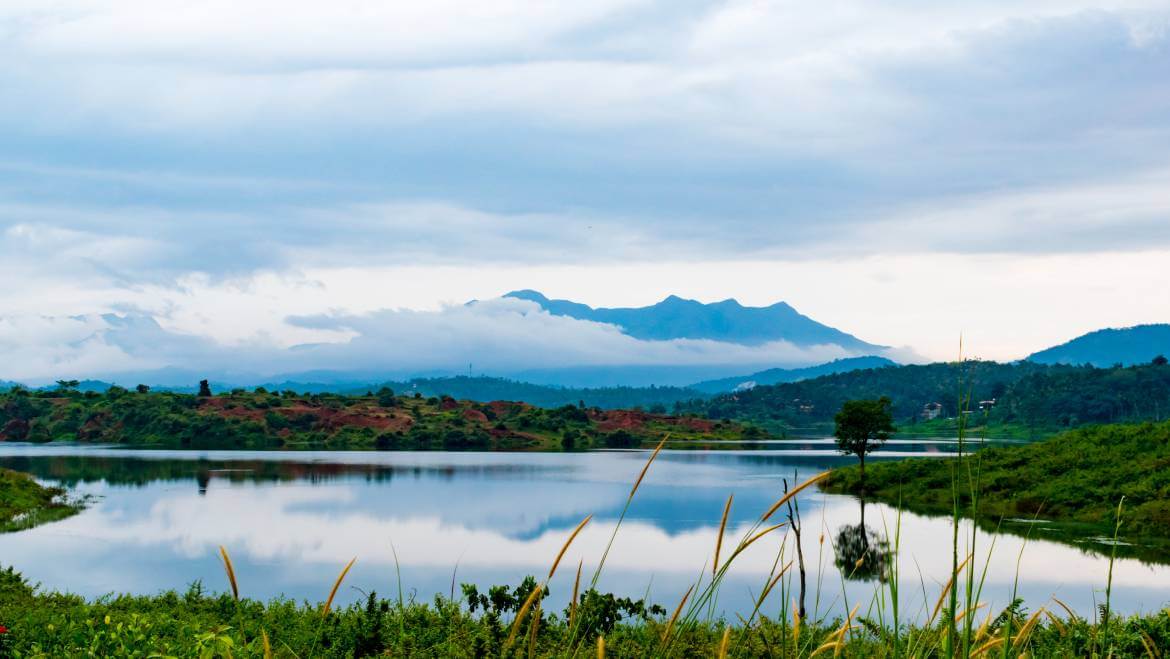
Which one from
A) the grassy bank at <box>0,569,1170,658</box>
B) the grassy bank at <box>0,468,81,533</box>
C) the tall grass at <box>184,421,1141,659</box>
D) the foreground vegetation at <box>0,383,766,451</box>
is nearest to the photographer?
the tall grass at <box>184,421,1141,659</box>

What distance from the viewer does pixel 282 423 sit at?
132 meters

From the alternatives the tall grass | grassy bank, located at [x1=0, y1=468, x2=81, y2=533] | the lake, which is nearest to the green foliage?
the lake

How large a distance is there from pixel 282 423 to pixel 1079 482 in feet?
351

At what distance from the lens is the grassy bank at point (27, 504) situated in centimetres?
4406

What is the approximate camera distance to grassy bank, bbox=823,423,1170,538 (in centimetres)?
4338

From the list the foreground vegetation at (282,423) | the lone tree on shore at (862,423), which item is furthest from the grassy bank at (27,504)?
the foreground vegetation at (282,423)

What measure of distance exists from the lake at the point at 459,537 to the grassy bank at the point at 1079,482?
2.88 metres

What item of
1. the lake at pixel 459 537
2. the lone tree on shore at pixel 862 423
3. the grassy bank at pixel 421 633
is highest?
the lone tree on shore at pixel 862 423

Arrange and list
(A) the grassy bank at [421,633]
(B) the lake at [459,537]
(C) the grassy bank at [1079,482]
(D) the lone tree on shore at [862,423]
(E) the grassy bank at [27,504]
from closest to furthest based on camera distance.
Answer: (A) the grassy bank at [421,633], (B) the lake at [459,537], (C) the grassy bank at [1079,482], (E) the grassy bank at [27,504], (D) the lone tree on shore at [862,423]

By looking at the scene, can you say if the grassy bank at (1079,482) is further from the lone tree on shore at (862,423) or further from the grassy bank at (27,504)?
the grassy bank at (27,504)

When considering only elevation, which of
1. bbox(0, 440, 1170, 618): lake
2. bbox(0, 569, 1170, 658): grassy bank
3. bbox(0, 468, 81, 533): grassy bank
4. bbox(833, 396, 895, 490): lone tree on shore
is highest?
bbox(833, 396, 895, 490): lone tree on shore

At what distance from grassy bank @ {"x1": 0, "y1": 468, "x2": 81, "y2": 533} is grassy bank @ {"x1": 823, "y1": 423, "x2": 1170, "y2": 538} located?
39.6 metres

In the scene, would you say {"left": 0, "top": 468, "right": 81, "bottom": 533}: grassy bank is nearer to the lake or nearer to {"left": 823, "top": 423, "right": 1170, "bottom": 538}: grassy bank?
the lake

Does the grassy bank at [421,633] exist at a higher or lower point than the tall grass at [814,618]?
lower
